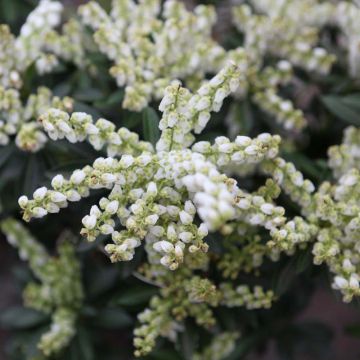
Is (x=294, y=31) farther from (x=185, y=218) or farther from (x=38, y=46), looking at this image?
(x=185, y=218)

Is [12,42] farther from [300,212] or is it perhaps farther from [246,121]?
[300,212]

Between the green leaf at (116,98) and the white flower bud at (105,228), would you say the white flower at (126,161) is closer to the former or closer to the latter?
the white flower bud at (105,228)


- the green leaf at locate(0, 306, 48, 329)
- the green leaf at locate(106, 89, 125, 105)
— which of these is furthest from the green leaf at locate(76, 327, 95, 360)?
the green leaf at locate(106, 89, 125, 105)

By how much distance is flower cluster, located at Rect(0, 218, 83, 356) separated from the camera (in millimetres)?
2000

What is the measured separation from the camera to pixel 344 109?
1907mm

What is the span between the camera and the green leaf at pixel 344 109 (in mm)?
1882

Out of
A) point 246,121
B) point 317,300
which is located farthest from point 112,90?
point 317,300

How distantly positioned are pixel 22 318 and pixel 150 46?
1003 millimetres

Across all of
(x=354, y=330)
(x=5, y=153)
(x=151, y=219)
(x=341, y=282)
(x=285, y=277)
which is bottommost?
(x=354, y=330)

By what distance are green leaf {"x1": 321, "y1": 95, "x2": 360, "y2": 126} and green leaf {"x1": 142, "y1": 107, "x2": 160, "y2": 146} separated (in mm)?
597

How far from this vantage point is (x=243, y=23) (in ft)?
6.95

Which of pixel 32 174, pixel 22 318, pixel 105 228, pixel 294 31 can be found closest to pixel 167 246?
pixel 105 228

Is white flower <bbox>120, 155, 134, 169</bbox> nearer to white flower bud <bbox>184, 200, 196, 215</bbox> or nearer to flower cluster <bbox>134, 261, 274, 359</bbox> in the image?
white flower bud <bbox>184, 200, 196, 215</bbox>

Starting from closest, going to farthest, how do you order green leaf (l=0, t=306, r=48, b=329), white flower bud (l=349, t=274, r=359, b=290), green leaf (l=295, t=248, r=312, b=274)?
white flower bud (l=349, t=274, r=359, b=290) < green leaf (l=295, t=248, r=312, b=274) < green leaf (l=0, t=306, r=48, b=329)
